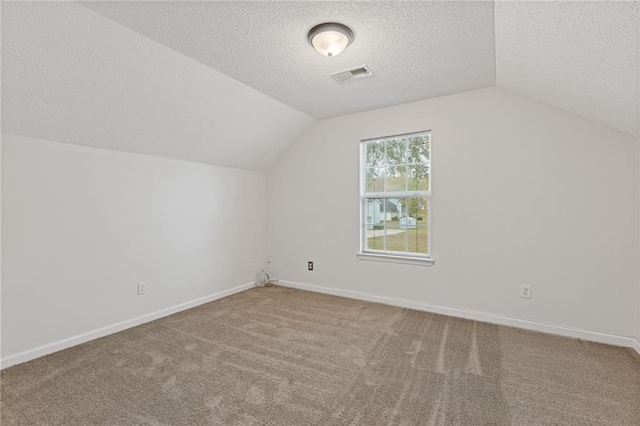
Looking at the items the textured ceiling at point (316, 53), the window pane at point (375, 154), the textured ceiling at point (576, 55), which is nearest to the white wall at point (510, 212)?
the window pane at point (375, 154)

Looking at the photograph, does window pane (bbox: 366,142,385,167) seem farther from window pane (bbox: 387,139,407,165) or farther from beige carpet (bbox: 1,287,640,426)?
beige carpet (bbox: 1,287,640,426)

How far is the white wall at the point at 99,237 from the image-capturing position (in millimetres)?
2168

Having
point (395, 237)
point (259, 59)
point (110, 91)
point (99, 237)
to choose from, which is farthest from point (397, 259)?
point (110, 91)

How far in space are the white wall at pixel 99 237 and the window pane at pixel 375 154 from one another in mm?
1885

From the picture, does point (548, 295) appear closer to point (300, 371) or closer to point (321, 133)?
point (300, 371)

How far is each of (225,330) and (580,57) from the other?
3.37 metres

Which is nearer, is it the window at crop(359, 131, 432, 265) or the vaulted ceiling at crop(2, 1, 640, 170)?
the vaulted ceiling at crop(2, 1, 640, 170)

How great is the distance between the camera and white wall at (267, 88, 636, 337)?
8.05 feet

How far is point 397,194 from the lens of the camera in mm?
3506

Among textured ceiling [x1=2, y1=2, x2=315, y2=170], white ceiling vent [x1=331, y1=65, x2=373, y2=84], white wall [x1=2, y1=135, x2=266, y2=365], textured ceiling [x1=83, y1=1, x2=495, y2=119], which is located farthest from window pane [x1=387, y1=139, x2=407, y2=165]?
white wall [x1=2, y1=135, x2=266, y2=365]

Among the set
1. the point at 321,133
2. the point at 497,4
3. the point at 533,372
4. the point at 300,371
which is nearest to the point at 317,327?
A: the point at 300,371

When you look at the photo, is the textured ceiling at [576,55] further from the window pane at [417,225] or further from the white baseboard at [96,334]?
the white baseboard at [96,334]

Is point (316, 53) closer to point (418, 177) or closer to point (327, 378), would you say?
point (418, 177)

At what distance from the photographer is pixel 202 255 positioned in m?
3.58
